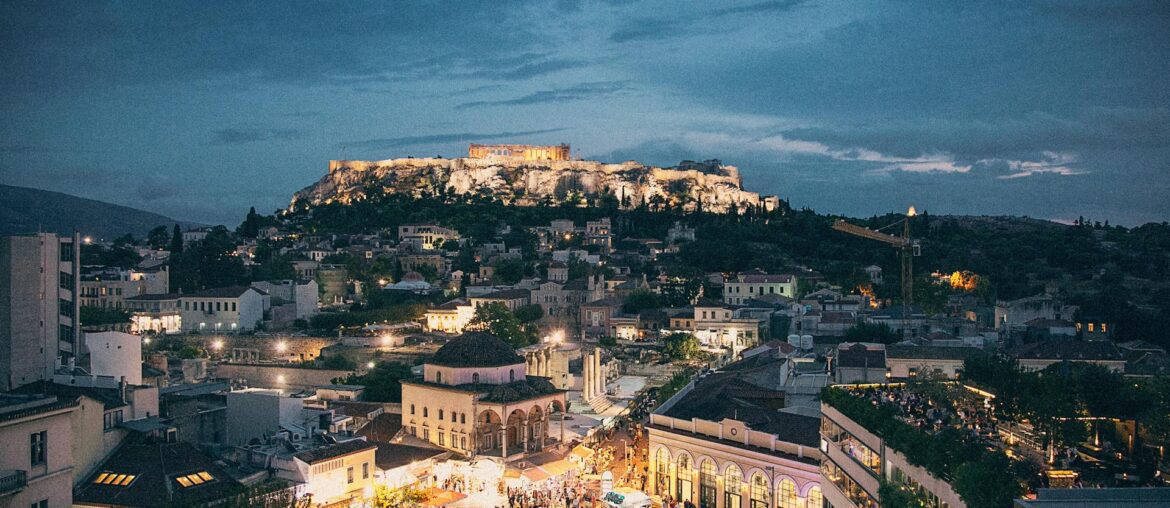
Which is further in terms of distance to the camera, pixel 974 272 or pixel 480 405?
pixel 974 272

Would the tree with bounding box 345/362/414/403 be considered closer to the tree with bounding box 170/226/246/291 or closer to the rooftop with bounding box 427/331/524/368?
the rooftop with bounding box 427/331/524/368

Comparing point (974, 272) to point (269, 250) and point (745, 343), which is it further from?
point (269, 250)

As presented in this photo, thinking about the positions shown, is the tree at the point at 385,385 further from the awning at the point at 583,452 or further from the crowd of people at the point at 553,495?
the crowd of people at the point at 553,495

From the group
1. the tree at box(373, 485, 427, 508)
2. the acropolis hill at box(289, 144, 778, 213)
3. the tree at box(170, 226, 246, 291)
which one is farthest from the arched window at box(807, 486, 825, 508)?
the acropolis hill at box(289, 144, 778, 213)

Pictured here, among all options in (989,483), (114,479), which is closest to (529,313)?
(114,479)

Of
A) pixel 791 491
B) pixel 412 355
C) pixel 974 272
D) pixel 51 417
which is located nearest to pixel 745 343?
pixel 412 355
